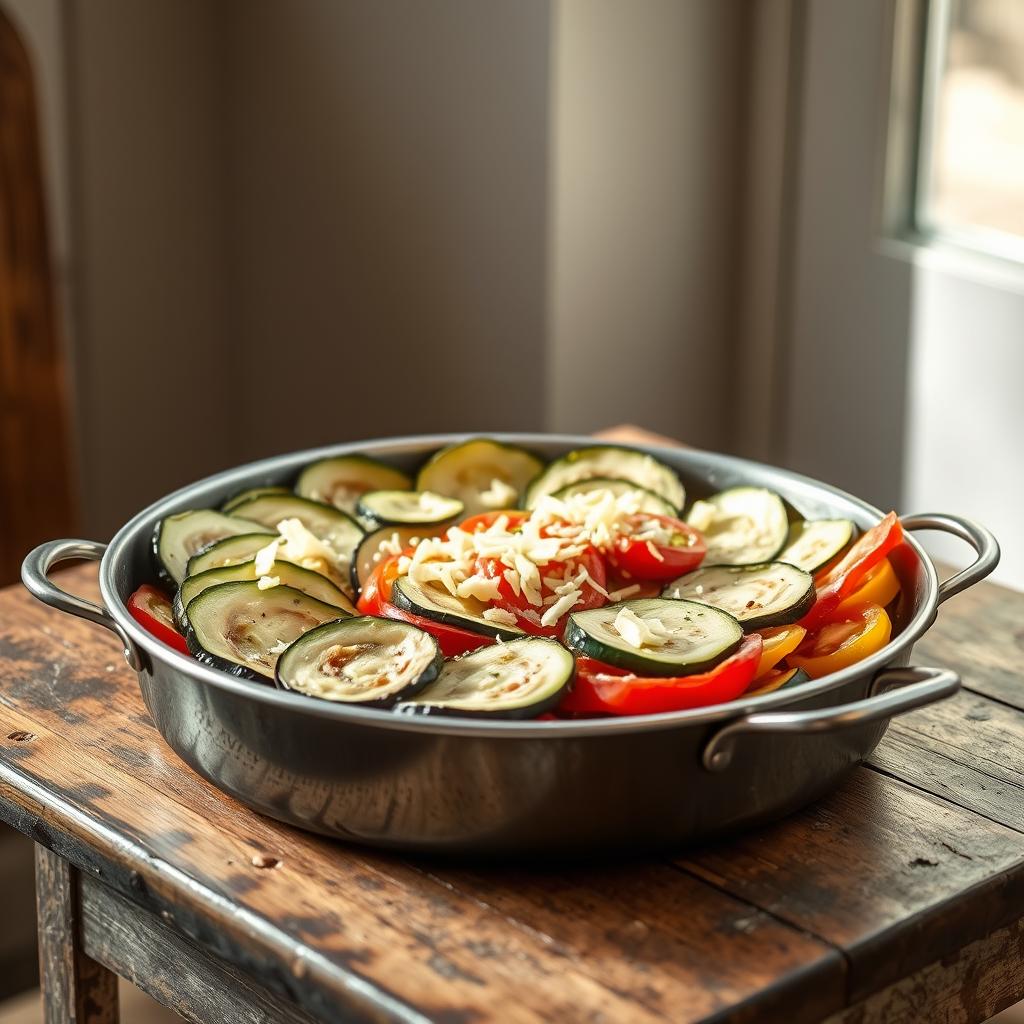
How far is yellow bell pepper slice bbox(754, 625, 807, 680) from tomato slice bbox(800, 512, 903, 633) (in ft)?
0.22

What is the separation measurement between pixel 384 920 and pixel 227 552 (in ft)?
1.09

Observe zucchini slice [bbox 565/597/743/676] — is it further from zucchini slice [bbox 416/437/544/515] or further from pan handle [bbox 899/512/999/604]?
zucchini slice [bbox 416/437/544/515]

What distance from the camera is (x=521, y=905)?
82 centimetres

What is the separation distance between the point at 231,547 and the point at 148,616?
0.10 metres

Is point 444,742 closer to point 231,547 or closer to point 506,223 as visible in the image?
point 231,547

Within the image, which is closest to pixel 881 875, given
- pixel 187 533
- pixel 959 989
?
pixel 959 989

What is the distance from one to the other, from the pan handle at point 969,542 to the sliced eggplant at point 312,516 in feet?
1.29

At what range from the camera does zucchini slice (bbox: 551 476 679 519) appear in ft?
3.76

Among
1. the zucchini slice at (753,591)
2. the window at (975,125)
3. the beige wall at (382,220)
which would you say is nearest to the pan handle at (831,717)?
the zucchini slice at (753,591)

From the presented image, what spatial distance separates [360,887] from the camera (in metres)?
0.84

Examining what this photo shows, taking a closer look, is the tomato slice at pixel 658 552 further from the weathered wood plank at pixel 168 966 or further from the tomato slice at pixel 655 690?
the weathered wood plank at pixel 168 966

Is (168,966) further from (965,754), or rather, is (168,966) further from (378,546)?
(965,754)

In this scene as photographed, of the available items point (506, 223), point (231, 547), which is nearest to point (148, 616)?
point (231, 547)

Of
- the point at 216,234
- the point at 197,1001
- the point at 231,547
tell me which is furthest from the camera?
the point at 216,234
